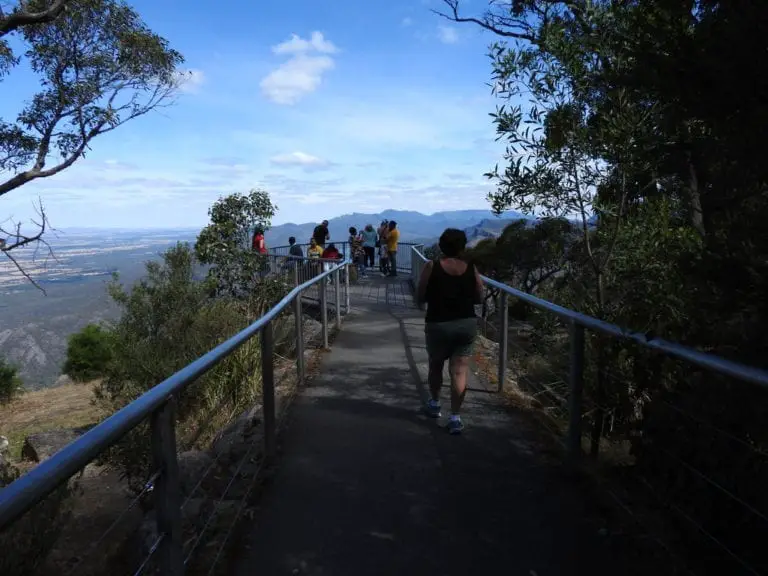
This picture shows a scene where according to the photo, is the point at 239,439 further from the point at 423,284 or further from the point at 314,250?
the point at 314,250

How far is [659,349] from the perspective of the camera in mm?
2430

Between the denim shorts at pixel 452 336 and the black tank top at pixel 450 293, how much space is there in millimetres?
47

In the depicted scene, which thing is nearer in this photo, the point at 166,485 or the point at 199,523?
the point at 166,485

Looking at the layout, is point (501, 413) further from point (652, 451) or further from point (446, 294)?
point (652, 451)

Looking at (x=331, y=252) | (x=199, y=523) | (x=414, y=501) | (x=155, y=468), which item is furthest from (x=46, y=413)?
(x=155, y=468)

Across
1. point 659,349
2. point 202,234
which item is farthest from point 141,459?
point 202,234

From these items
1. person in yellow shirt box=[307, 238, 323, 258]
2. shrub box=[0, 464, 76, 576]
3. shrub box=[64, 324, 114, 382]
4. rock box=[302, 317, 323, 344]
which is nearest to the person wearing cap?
person in yellow shirt box=[307, 238, 323, 258]

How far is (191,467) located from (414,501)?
2.01 m

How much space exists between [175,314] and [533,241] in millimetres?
11331

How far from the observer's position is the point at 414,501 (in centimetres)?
334

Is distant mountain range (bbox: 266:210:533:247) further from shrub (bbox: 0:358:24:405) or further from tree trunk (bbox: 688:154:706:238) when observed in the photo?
shrub (bbox: 0:358:24:405)

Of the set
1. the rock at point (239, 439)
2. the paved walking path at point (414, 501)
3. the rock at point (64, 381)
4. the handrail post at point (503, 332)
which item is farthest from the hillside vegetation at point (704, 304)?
the rock at point (64, 381)

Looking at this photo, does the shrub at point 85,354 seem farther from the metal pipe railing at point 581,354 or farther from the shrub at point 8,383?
the metal pipe railing at point 581,354

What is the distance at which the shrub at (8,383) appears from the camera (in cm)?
1947
